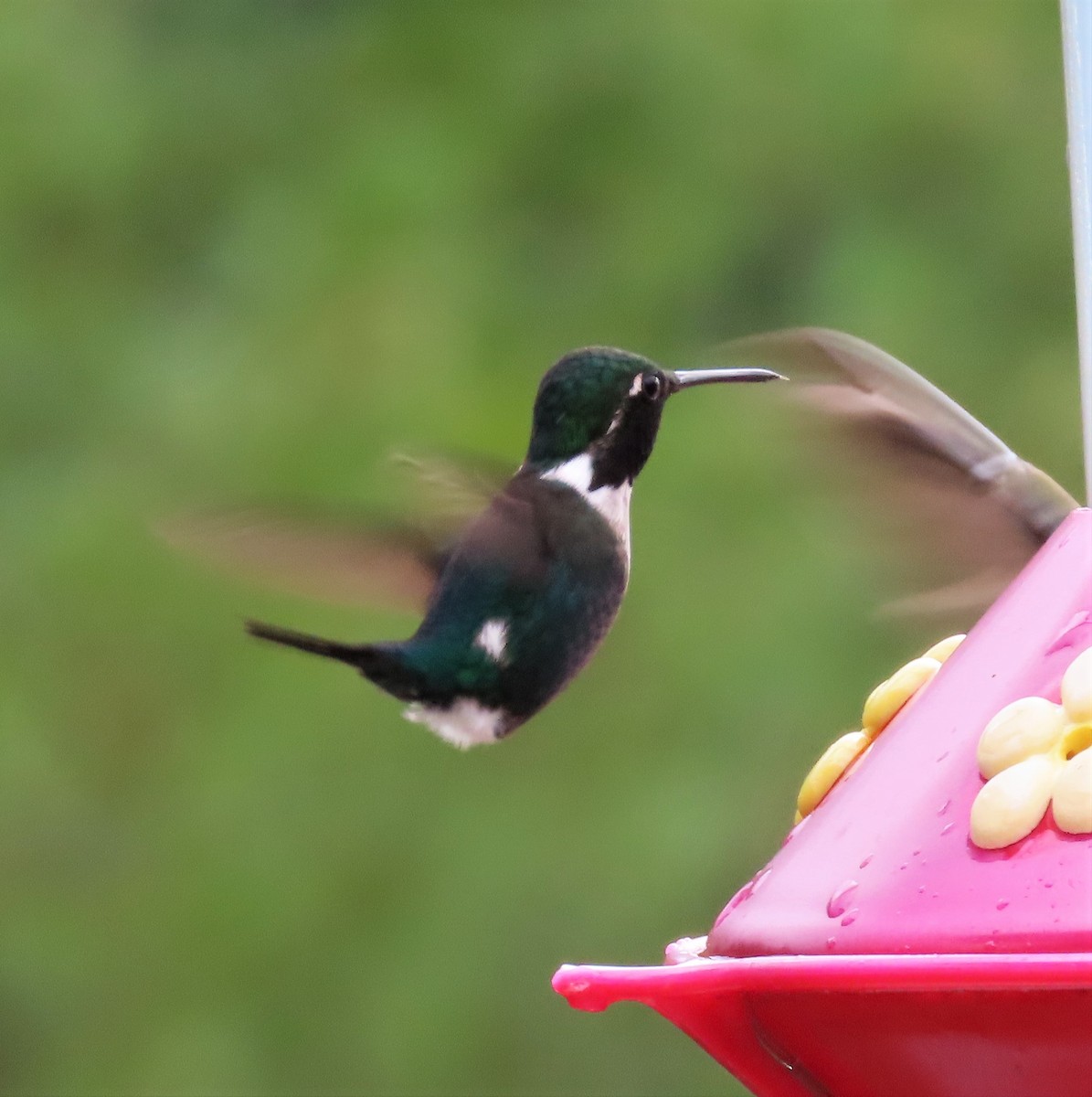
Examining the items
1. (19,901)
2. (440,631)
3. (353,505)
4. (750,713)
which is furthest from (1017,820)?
(19,901)

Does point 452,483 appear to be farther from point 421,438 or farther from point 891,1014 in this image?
point 421,438

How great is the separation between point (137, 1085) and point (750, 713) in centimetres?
169

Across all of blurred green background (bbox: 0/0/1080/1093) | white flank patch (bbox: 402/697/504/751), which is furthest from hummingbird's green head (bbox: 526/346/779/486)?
blurred green background (bbox: 0/0/1080/1093)

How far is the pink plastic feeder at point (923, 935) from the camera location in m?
1.33

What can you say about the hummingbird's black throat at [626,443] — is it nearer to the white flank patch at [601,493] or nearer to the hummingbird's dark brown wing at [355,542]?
the white flank patch at [601,493]

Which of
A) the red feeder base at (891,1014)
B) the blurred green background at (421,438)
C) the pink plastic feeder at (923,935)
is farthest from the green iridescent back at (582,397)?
the blurred green background at (421,438)

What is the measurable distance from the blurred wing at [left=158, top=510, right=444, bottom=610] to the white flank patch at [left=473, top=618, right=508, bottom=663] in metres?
0.12

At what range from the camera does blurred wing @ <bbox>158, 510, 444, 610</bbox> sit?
7.13ft

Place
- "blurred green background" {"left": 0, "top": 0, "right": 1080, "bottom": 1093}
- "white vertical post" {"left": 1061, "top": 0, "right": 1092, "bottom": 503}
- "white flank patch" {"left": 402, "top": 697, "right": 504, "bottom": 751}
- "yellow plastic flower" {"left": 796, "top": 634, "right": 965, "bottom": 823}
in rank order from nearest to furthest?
"white vertical post" {"left": 1061, "top": 0, "right": 1092, "bottom": 503} → "yellow plastic flower" {"left": 796, "top": 634, "right": 965, "bottom": 823} → "white flank patch" {"left": 402, "top": 697, "right": 504, "bottom": 751} → "blurred green background" {"left": 0, "top": 0, "right": 1080, "bottom": 1093}

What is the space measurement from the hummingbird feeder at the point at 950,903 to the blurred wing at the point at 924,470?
557mm

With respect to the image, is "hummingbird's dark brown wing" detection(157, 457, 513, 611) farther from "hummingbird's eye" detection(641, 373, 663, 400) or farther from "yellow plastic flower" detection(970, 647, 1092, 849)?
"yellow plastic flower" detection(970, 647, 1092, 849)

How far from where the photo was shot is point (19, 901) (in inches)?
184

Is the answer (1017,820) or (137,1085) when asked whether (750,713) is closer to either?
(137,1085)

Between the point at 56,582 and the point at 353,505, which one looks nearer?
the point at 353,505
